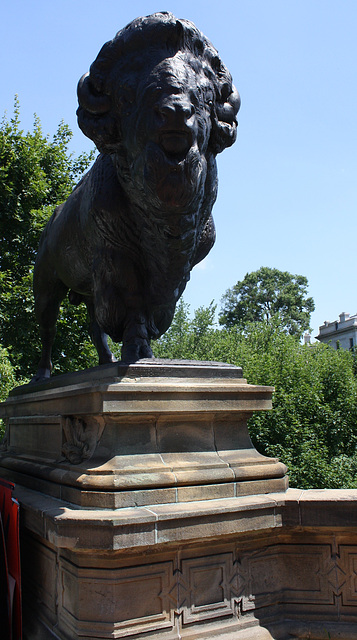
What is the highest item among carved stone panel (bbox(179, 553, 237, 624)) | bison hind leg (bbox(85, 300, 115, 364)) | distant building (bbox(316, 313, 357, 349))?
distant building (bbox(316, 313, 357, 349))

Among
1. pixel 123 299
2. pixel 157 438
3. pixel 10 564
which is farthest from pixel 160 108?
pixel 10 564

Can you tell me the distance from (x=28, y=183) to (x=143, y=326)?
46.0ft

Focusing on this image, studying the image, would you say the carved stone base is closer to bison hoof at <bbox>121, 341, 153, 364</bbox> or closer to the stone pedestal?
the stone pedestal

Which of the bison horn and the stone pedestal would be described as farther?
the bison horn

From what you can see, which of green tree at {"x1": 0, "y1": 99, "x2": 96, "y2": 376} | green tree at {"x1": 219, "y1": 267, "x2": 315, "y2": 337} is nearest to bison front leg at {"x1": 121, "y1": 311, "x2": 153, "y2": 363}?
green tree at {"x1": 0, "y1": 99, "x2": 96, "y2": 376}

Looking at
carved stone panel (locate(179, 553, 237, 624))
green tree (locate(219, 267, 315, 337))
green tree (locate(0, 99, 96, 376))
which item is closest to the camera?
carved stone panel (locate(179, 553, 237, 624))

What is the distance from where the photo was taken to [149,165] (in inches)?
127

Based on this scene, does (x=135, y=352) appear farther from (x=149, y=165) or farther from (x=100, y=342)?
(x=100, y=342)

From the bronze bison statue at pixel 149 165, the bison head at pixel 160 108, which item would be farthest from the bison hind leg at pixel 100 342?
the bison head at pixel 160 108

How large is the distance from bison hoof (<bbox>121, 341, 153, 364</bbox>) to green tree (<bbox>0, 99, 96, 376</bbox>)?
1116cm

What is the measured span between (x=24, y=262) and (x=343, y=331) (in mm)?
42670

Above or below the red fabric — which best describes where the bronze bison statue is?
above

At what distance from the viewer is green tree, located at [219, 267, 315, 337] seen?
163ft

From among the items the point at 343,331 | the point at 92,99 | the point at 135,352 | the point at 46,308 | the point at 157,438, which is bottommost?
the point at 157,438
